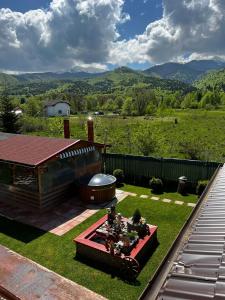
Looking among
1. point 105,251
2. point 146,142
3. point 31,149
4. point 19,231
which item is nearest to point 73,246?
point 105,251

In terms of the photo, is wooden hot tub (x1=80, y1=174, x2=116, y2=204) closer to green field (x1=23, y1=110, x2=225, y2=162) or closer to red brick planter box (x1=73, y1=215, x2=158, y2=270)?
red brick planter box (x1=73, y1=215, x2=158, y2=270)

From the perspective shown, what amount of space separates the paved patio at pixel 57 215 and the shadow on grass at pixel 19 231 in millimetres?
337

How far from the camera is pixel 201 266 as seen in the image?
14.8 ft

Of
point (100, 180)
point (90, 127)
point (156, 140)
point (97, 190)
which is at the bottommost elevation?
point (97, 190)

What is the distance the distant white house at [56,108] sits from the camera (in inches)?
4412

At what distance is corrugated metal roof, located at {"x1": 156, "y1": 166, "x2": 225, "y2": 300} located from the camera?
3801 millimetres

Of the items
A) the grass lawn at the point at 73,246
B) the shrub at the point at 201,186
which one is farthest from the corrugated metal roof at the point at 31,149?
the shrub at the point at 201,186

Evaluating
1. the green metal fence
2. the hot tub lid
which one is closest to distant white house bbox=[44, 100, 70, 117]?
the green metal fence

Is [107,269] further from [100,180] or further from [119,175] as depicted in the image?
[119,175]

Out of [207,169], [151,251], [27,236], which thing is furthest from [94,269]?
[207,169]

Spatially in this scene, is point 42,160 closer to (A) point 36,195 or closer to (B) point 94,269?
(A) point 36,195

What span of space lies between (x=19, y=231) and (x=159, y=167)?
418 inches

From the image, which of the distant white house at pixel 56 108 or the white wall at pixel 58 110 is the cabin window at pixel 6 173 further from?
the white wall at pixel 58 110

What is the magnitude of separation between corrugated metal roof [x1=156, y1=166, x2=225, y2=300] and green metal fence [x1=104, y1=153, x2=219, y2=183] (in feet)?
40.7
